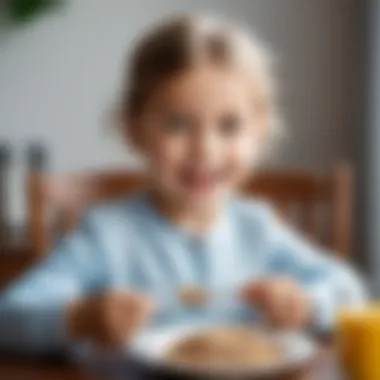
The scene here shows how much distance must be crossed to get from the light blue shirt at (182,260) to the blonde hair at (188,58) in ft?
0.26

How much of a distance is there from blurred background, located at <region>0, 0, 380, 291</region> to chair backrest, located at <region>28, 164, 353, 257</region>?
0.10m

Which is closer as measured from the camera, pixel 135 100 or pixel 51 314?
pixel 51 314

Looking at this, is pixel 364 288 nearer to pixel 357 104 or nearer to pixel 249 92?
pixel 249 92

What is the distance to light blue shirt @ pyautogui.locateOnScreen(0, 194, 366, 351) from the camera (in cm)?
64

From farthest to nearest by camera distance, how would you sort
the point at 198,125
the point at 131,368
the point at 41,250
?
the point at 41,250
the point at 198,125
the point at 131,368

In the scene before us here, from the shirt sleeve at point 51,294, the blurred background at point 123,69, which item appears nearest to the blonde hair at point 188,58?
the shirt sleeve at point 51,294

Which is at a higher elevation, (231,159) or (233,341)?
(231,159)

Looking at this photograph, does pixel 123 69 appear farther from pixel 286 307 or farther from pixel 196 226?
pixel 286 307

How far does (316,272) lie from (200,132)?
0.13m

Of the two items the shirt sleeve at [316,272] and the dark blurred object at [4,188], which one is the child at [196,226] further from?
the dark blurred object at [4,188]

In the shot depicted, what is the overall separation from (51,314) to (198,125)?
18cm

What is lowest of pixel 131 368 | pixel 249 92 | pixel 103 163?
pixel 131 368

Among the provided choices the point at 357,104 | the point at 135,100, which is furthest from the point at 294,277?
the point at 357,104

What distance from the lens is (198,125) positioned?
66 centimetres
